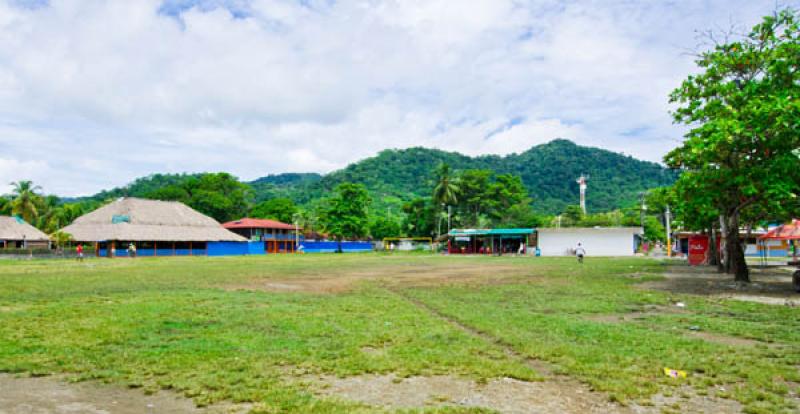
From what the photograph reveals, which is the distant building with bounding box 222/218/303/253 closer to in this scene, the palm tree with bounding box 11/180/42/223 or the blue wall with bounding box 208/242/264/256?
the blue wall with bounding box 208/242/264/256

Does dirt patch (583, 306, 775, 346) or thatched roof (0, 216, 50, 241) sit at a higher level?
thatched roof (0, 216, 50, 241)

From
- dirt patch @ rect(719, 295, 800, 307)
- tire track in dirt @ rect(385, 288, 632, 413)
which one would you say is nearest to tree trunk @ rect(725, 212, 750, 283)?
dirt patch @ rect(719, 295, 800, 307)

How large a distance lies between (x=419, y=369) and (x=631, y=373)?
2773mm

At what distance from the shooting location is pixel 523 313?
12.3 metres

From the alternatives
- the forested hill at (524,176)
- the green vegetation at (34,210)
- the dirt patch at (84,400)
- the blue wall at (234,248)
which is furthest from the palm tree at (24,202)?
the dirt patch at (84,400)

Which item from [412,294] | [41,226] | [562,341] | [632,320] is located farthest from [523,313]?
[41,226]

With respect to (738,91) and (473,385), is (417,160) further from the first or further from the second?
(473,385)

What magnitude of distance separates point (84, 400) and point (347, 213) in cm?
6891

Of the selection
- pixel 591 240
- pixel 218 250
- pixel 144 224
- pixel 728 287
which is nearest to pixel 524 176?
pixel 591 240

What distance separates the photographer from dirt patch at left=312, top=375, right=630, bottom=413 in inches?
225

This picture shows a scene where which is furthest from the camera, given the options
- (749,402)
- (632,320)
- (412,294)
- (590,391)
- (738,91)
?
(738,91)

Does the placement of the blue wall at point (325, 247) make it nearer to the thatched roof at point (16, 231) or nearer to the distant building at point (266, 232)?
the distant building at point (266, 232)

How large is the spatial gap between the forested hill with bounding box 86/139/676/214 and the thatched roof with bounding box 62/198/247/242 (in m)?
48.6

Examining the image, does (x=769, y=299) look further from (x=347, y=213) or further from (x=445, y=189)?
(x=347, y=213)
